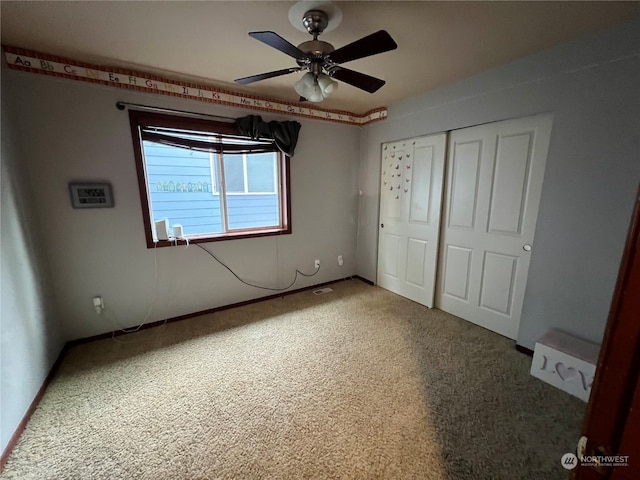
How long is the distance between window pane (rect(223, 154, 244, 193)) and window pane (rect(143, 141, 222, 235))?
0.56ft

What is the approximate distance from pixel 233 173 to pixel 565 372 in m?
3.29

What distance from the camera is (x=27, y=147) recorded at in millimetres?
1970

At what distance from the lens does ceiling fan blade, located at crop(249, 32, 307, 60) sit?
48.6 inches

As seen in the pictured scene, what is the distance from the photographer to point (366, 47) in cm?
133

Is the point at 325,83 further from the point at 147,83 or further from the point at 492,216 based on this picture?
the point at 492,216

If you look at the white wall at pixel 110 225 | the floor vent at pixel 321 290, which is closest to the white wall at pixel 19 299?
the white wall at pixel 110 225

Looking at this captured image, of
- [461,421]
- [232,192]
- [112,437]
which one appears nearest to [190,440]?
[112,437]

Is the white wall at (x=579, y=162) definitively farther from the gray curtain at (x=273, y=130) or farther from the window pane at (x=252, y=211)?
the window pane at (x=252, y=211)

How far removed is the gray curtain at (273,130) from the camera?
8.93ft

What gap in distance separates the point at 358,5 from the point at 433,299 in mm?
2693

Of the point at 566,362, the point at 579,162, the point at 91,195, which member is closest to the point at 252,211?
the point at 91,195

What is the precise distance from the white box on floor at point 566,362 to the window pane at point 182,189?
3055 millimetres

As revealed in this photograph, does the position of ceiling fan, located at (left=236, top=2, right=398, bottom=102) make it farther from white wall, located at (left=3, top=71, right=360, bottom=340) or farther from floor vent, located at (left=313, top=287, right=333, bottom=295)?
floor vent, located at (left=313, top=287, right=333, bottom=295)

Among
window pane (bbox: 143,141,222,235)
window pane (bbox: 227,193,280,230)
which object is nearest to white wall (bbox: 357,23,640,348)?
window pane (bbox: 227,193,280,230)
